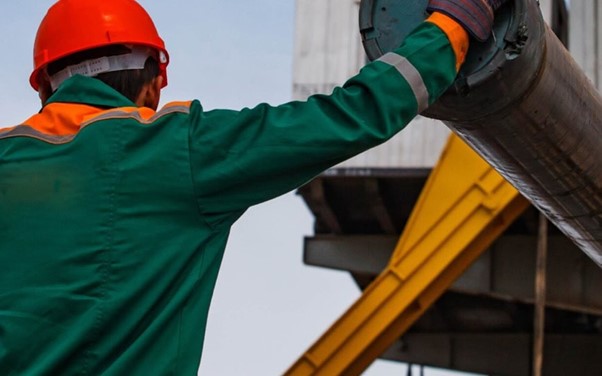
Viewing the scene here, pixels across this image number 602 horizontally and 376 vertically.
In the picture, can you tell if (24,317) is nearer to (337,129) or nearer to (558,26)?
(337,129)

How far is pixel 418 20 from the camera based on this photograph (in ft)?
18.9

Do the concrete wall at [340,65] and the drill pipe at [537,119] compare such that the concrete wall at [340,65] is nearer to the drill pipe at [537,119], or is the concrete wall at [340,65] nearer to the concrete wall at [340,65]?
the concrete wall at [340,65]

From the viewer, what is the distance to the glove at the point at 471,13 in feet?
17.0

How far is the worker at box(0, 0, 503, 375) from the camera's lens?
4.55m

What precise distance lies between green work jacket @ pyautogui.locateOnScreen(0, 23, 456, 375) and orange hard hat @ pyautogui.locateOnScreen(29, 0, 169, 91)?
16.0 inches

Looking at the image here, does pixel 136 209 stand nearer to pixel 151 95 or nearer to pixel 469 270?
pixel 151 95

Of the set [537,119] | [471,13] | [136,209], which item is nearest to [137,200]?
[136,209]

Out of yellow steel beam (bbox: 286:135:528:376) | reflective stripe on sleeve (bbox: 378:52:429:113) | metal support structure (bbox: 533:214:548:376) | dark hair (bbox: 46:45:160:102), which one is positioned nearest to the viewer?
reflective stripe on sleeve (bbox: 378:52:429:113)

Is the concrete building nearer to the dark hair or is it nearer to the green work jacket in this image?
the dark hair

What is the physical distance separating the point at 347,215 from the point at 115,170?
1638 centimetres

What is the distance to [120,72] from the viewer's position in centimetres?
505

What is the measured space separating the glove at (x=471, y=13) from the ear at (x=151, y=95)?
37.7 inches

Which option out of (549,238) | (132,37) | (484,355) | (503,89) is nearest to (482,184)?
(549,238)

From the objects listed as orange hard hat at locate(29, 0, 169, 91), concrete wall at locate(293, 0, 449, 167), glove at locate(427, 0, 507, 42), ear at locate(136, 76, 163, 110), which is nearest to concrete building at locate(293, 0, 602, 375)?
concrete wall at locate(293, 0, 449, 167)
